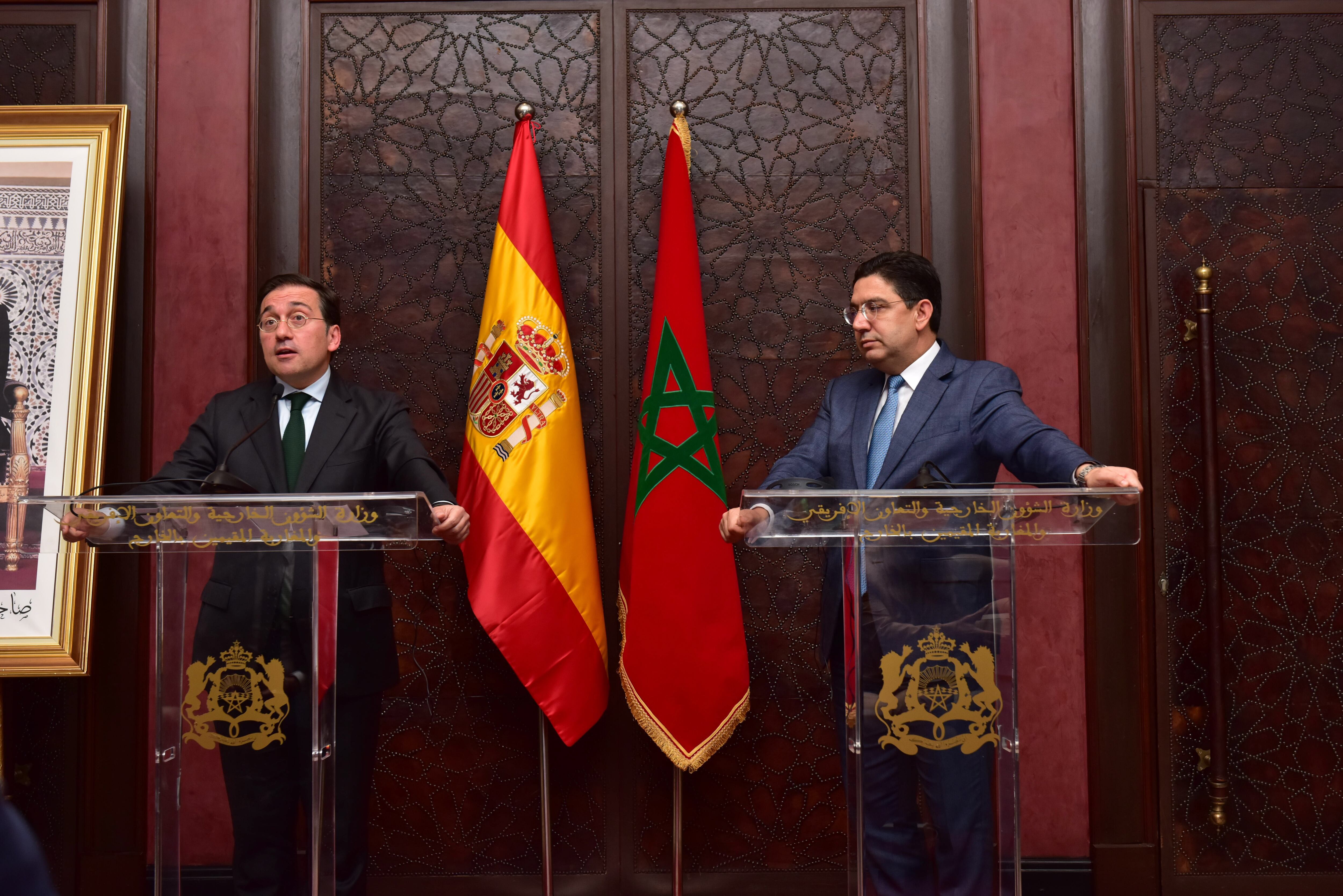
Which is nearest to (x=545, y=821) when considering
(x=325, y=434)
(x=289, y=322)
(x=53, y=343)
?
(x=325, y=434)

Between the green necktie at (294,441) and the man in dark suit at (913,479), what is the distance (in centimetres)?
99

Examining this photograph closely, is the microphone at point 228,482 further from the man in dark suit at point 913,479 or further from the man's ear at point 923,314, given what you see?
the man's ear at point 923,314

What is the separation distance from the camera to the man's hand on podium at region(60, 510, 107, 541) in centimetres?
182

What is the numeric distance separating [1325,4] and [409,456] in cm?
304

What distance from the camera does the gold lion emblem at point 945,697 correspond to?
1.80m

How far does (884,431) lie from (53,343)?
2306 millimetres

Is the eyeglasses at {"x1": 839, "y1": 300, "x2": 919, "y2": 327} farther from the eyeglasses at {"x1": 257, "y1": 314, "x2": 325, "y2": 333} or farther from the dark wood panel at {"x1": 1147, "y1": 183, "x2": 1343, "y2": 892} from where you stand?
the eyeglasses at {"x1": 257, "y1": 314, "x2": 325, "y2": 333}

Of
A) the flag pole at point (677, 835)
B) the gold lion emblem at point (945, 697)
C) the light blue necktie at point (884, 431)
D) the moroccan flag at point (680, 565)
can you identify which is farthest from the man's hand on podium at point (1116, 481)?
the flag pole at point (677, 835)

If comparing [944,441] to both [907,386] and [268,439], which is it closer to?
[907,386]

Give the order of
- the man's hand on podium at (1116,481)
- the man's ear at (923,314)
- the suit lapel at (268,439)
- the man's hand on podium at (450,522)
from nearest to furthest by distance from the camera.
Answer: 1. the man's hand on podium at (1116,481)
2. the man's hand on podium at (450,522)
3. the suit lapel at (268,439)
4. the man's ear at (923,314)

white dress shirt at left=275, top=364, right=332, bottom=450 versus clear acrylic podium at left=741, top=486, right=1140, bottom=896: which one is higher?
white dress shirt at left=275, top=364, right=332, bottom=450

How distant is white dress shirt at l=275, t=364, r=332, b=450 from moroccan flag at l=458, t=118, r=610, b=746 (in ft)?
1.44

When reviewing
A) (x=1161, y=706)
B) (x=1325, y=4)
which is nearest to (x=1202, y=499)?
(x=1161, y=706)

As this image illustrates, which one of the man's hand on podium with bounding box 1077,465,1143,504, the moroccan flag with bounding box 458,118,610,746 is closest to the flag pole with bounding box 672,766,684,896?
the moroccan flag with bounding box 458,118,610,746
